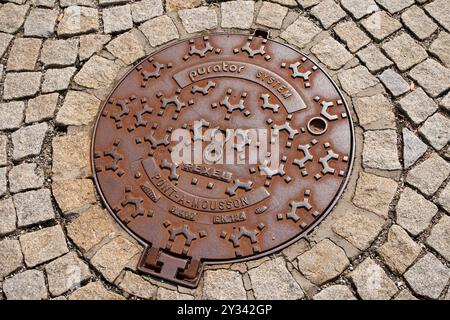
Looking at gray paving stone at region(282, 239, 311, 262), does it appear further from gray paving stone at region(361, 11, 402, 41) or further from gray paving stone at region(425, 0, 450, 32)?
gray paving stone at region(425, 0, 450, 32)

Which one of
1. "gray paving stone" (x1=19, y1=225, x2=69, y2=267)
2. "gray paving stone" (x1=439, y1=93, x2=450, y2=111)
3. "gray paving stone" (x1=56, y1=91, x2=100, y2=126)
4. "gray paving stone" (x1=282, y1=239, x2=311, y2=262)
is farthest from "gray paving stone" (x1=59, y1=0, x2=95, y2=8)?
"gray paving stone" (x1=439, y1=93, x2=450, y2=111)

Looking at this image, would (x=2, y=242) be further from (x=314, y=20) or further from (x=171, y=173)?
(x=314, y=20)

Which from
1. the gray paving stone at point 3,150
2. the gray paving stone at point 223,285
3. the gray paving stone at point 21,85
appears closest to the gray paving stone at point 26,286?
the gray paving stone at point 3,150

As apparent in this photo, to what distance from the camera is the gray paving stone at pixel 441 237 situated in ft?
9.18

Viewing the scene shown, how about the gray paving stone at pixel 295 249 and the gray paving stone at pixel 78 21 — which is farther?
the gray paving stone at pixel 78 21

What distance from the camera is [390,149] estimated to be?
313cm

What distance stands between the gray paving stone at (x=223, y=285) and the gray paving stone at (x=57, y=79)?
1.69 meters

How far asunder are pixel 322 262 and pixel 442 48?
5.96ft

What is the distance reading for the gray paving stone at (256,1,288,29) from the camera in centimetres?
370

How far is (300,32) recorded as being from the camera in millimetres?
3648

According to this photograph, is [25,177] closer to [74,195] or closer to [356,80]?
[74,195]

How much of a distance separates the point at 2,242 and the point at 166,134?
1157 mm

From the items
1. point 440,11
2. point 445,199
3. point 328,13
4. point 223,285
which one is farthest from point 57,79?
point 440,11

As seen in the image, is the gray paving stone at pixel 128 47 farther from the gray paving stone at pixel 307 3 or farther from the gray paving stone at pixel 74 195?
the gray paving stone at pixel 307 3
